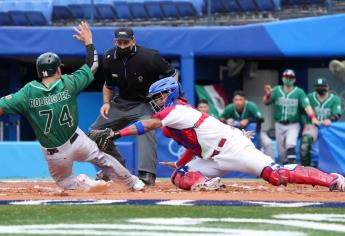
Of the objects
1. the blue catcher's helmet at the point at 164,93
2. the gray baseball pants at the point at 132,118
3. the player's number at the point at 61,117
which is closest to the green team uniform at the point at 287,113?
the gray baseball pants at the point at 132,118

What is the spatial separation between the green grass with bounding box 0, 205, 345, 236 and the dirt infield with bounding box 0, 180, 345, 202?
3.18ft

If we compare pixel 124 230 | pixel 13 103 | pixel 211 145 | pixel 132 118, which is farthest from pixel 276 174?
pixel 124 230

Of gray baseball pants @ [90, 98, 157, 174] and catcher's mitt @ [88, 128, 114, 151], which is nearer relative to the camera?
catcher's mitt @ [88, 128, 114, 151]

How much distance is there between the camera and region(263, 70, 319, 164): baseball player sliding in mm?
15312

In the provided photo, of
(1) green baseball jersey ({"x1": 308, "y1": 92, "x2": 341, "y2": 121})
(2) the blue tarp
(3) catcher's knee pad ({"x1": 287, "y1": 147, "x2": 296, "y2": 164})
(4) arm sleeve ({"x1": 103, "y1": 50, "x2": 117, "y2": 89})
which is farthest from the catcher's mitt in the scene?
(2) the blue tarp

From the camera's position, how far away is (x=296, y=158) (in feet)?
51.0

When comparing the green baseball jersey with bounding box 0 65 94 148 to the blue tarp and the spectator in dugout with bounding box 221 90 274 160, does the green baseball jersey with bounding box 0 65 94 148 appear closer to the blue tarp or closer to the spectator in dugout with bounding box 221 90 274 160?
the spectator in dugout with bounding box 221 90 274 160

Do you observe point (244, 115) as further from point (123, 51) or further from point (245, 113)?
point (123, 51)

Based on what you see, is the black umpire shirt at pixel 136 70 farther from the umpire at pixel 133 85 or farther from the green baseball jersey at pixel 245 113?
the green baseball jersey at pixel 245 113

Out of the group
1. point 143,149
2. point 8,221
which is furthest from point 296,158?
point 8,221

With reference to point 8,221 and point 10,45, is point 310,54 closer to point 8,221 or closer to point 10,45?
point 10,45

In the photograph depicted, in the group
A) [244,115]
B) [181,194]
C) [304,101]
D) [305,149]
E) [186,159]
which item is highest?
[304,101]

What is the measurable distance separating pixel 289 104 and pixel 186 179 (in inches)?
227

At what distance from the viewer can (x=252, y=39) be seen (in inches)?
653
